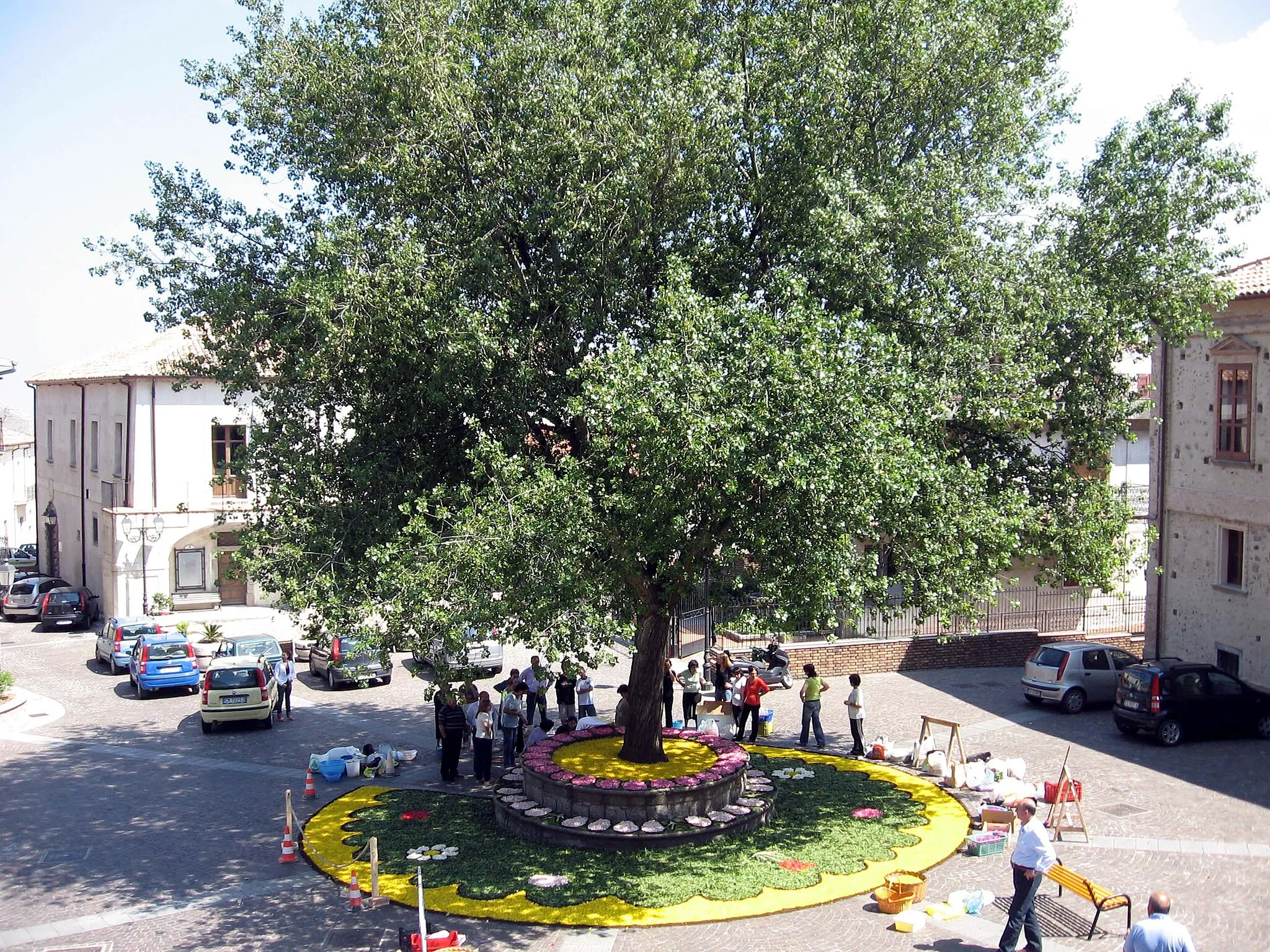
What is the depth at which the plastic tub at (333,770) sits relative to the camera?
63.5 feet

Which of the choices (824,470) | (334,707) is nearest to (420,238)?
(824,470)

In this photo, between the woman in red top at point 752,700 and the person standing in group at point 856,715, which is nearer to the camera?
the person standing in group at point 856,715

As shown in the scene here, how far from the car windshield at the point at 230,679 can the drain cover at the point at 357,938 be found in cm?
1104

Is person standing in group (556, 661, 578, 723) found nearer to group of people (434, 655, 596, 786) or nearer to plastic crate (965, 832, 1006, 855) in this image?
group of people (434, 655, 596, 786)

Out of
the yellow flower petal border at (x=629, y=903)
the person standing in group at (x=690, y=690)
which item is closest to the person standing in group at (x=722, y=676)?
the person standing in group at (x=690, y=690)

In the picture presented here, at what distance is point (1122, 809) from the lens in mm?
17016

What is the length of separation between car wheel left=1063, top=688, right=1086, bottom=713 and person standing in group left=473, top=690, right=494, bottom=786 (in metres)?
12.1

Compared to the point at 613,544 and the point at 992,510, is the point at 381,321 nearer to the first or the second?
the point at 613,544

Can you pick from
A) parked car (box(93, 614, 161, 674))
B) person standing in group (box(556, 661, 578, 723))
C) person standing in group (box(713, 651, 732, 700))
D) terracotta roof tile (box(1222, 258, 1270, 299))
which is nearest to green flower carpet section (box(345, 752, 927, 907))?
person standing in group (box(556, 661, 578, 723))

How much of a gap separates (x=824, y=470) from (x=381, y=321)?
6.15 metres

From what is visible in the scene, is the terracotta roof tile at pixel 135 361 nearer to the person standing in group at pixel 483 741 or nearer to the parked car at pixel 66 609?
the parked car at pixel 66 609

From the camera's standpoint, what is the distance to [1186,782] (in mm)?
18531

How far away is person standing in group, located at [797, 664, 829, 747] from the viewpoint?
67.7 feet

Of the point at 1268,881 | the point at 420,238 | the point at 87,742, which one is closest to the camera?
the point at 1268,881
